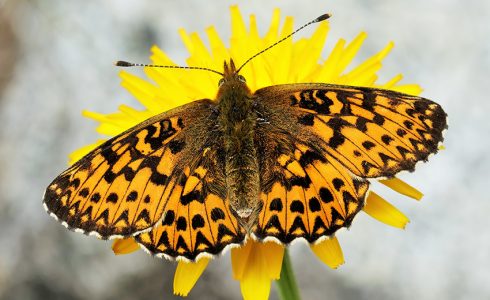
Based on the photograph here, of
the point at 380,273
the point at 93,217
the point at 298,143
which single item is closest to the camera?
the point at 93,217

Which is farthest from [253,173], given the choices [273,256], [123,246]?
[123,246]

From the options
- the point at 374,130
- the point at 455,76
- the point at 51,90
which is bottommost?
the point at 374,130

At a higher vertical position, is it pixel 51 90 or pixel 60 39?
pixel 60 39

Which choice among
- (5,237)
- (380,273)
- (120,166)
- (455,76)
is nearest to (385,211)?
(120,166)

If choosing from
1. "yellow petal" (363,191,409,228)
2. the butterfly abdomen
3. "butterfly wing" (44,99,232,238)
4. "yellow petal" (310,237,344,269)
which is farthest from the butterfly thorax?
"yellow petal" (363,191,409,228)

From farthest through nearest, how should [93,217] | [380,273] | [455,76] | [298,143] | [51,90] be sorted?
[51,90]
[455,76]
[380,273]
[298,143]
[93,217]

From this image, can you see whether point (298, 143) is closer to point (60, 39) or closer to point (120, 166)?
point (120, 166)

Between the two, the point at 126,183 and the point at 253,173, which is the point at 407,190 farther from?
the point at 126,183

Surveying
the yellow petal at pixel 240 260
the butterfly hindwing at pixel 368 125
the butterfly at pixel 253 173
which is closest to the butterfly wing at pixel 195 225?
the butterfly at pixel 253 173
